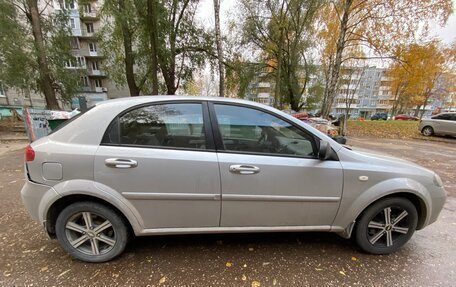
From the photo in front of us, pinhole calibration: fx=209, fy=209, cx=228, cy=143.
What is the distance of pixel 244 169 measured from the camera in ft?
6.64

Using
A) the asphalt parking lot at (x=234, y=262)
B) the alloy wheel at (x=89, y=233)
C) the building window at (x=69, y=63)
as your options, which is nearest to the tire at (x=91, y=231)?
the alloy wheel at (x=89, y=233)

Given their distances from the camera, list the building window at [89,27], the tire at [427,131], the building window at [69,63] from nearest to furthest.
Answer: the tire at [427,131] → the building window at [69,63] → the building window at [89,27]

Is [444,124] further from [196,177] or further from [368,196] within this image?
[196,177]

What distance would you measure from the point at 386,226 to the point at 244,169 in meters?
1.82

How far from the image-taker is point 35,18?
31.7 feet

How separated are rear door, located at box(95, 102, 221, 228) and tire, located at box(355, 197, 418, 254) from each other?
1.66m

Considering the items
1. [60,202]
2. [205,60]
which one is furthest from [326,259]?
[205,60]

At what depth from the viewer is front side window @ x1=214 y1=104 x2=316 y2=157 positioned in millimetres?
2154

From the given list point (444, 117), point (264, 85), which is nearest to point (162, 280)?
point (444, 117)

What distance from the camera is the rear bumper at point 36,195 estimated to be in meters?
2.00

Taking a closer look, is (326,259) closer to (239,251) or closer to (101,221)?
(239,251)

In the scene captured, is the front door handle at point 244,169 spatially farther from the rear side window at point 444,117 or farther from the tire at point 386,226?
the rear side window at point 444,117

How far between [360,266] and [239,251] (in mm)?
1297

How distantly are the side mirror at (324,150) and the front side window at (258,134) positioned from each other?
0.12 m
